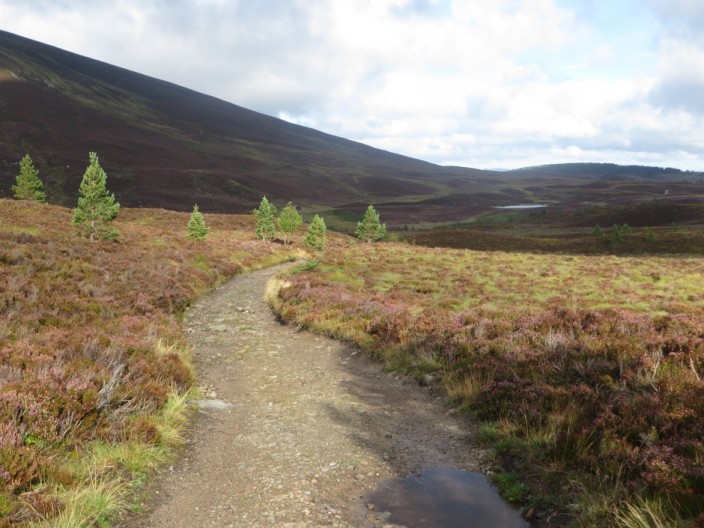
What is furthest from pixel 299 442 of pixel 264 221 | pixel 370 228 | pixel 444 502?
pixel 370 228

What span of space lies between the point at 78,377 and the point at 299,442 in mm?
3714

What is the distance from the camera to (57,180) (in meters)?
86.8

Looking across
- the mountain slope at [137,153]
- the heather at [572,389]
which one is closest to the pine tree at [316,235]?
the heather at [572,389]

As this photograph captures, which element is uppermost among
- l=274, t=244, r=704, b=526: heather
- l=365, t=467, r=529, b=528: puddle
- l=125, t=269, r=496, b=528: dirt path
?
l=274, t=244, r=704, b=526: heather

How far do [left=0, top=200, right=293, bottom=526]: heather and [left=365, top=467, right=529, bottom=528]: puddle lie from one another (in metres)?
3.34

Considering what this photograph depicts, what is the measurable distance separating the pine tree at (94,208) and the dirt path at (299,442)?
2171 centimetres

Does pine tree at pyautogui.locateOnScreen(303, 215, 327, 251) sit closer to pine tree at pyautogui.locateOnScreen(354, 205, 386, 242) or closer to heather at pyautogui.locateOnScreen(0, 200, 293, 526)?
pine tree at pyautogui.locateOnScreen(354, 205, 386, 242)

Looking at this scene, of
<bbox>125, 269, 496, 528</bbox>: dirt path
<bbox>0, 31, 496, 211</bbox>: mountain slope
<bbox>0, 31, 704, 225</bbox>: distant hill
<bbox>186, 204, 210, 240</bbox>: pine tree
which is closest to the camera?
<bbox>125, 269, 496, 528</bbox>: dirt path

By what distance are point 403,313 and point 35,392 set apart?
1059 cm

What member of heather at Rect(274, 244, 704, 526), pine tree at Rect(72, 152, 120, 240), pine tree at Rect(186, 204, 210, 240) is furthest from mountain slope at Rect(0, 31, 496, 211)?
heather at Rect(274, 244, 704, 526)

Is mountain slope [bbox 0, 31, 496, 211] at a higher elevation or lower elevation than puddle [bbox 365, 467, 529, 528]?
higher

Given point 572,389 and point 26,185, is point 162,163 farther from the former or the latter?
point 572,389

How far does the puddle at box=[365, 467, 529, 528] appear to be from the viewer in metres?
5.28

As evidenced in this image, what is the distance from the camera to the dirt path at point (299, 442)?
550 cm
